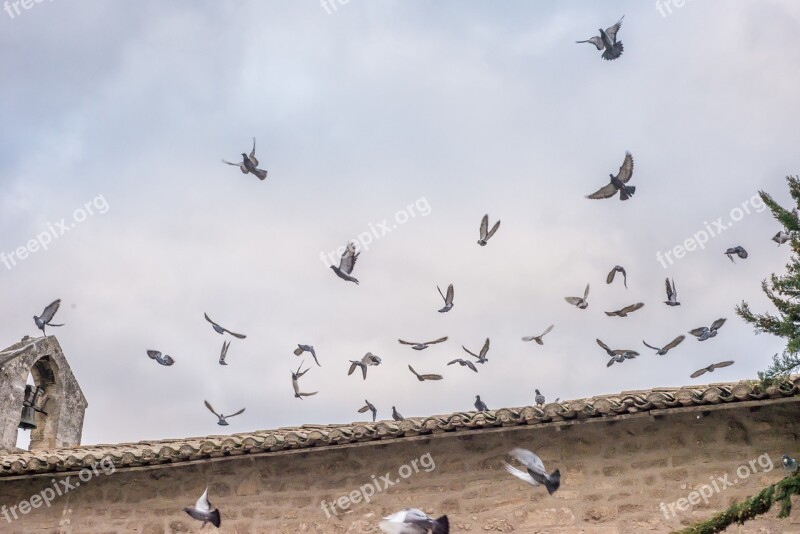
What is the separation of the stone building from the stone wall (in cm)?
1

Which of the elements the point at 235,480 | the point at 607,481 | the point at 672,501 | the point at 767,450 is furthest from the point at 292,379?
the point at 767,450

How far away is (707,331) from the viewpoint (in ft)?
27.6

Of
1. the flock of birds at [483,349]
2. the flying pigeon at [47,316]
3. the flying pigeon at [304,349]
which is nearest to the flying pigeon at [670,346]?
the flock of birds at [483,349]

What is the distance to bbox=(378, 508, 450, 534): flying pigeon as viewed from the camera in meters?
6.74

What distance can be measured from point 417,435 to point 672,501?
2216 mm

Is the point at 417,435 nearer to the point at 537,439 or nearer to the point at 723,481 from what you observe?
the point at 537,439

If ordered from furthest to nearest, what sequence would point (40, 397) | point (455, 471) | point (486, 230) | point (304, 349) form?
point (40, 397), point (304, 349), point (486, 230), point (455, 471)

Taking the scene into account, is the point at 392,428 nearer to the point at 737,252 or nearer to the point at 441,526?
the point at 441,526

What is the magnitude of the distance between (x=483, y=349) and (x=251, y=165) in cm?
308

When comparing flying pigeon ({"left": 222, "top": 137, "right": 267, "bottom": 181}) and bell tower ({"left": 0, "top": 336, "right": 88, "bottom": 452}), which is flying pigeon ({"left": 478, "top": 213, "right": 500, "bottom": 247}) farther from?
bell tower ({"left": 0, "top": 336, "right": 88, "bottom": 452})

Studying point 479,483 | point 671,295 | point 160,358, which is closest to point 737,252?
point 671,295

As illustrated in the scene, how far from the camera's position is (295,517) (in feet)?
25.5

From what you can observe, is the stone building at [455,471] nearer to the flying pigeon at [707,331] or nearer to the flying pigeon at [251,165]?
the flying pigeon at [707,331]

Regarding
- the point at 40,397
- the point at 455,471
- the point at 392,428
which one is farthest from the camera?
the point at 40,397
